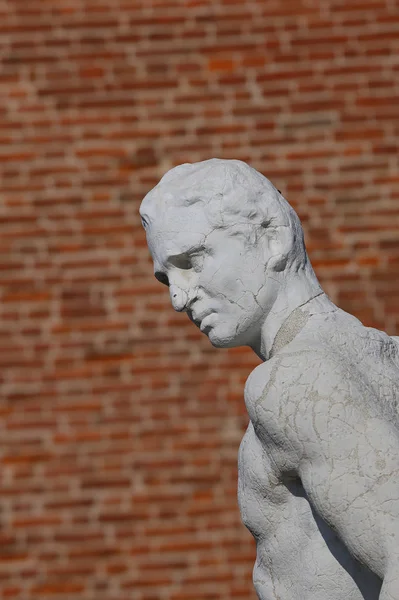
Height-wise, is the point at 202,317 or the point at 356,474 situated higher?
the point at 202,317

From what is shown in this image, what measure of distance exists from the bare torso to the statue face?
0.39 ft

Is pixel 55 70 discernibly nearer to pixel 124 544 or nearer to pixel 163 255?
pixel 124 544

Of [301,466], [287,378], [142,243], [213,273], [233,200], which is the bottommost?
[142,243]

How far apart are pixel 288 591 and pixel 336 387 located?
0.51 metres

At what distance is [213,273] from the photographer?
8.52 feet

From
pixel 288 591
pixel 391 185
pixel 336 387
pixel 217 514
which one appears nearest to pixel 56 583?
pixel 217 514

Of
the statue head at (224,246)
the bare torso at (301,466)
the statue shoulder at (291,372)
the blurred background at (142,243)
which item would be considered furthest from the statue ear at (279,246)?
the blurred background at (142,243)

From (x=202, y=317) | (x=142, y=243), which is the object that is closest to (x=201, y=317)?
(x=202, y=317)

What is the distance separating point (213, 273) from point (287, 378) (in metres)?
0.32

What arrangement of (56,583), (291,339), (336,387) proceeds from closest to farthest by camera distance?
(336,387) → (291,339) → (56,583)

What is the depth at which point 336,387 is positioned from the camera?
2.34 m

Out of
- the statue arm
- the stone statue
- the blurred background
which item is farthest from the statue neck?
the blurred background

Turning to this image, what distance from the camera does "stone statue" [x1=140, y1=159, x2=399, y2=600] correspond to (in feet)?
7.57

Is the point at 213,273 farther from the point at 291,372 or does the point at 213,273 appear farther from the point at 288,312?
the point at 291,372
